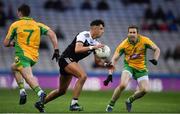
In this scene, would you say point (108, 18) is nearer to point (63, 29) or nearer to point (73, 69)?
point (63, 29)

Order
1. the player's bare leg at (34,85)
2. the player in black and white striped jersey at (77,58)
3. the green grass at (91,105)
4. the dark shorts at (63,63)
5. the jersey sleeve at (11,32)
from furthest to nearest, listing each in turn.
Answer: the green grass at (91,105) → the dark shorts at (63,63) → the player in black and white striped jersey at (77,58) → the jersey sleeve at (11,32) → the player's bare leg at (34,85)

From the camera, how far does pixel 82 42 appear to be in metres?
14.7

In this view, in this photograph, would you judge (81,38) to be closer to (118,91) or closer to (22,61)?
(22,61)

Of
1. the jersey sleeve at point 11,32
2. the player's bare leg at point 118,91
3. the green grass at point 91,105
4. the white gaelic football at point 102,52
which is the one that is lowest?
the green grass at point 91,105

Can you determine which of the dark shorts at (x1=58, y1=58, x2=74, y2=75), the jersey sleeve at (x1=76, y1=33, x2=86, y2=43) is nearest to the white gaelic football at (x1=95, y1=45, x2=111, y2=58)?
the jersey sleeve at (x1=76, y1=33, x2=86, y2=43)

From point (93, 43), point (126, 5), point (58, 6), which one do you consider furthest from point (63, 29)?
point (93, 43)

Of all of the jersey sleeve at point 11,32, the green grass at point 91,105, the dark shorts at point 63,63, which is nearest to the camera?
the jersey sleeve at point 11,32

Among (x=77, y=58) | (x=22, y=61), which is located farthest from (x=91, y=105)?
(x=22, y=61)

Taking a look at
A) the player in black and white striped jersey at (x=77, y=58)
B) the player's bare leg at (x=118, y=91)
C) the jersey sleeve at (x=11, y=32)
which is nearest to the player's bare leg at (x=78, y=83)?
the player in black and white striped jersey at (x=77, y=58)

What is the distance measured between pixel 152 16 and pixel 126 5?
1.50m

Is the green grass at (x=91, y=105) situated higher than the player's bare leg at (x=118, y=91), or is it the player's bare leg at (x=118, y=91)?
the player's bare leg at (x=118, y=91)

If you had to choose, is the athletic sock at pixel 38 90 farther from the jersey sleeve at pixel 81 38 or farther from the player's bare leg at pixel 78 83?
the jersey sleeve at pixel 81 38

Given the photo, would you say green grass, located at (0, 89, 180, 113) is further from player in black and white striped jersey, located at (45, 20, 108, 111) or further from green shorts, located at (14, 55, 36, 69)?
green shorts, located at (14, 55, 36, 69)

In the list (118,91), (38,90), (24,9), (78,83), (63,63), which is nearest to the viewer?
(38,90)
